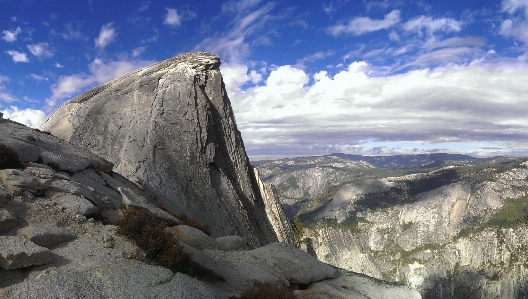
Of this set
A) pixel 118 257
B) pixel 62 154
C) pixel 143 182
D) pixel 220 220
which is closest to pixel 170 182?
pixel 143 182

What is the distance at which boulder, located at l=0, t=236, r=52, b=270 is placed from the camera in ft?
40.2

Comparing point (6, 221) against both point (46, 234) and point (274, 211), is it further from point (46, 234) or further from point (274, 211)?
point (274, 211)

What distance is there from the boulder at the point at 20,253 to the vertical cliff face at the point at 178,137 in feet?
70.3

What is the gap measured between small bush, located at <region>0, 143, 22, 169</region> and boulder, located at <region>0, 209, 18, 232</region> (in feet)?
16.5

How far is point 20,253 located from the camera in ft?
41.0

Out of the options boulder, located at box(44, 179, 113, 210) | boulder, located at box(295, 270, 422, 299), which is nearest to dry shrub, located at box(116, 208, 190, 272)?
boulder, located at box(44, 179, 113, 210)

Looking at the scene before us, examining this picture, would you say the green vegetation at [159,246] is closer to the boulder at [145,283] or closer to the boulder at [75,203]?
the boulder at [145,283]

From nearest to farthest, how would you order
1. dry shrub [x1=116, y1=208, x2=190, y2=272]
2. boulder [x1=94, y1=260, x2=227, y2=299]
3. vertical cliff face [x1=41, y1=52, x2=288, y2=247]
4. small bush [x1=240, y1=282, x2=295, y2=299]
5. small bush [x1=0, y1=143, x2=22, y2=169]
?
boulder [x1=94, y1=260, x2=227, y2=299], dry shrub [x1=116, y1=208, x2=190, y2=272], small bush [x1=240, y1=282, x2=295, y2=299], small bush [x1=0, y1=143, x2=22, y2=169], vertical cliff face [x1=41, y1=52, x2=288, y2=247]

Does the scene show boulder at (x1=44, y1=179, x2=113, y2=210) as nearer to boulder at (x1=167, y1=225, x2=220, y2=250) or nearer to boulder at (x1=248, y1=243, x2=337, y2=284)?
boulder at (x1=167, y1=225, x2=220, y2=250)

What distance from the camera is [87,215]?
1777 centimetres

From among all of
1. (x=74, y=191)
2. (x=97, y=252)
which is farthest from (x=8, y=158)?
(x=97, y=252)

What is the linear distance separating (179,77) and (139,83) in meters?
6.39

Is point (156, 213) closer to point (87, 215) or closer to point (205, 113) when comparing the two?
point (87, 215)

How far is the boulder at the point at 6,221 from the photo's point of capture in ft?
46.2
